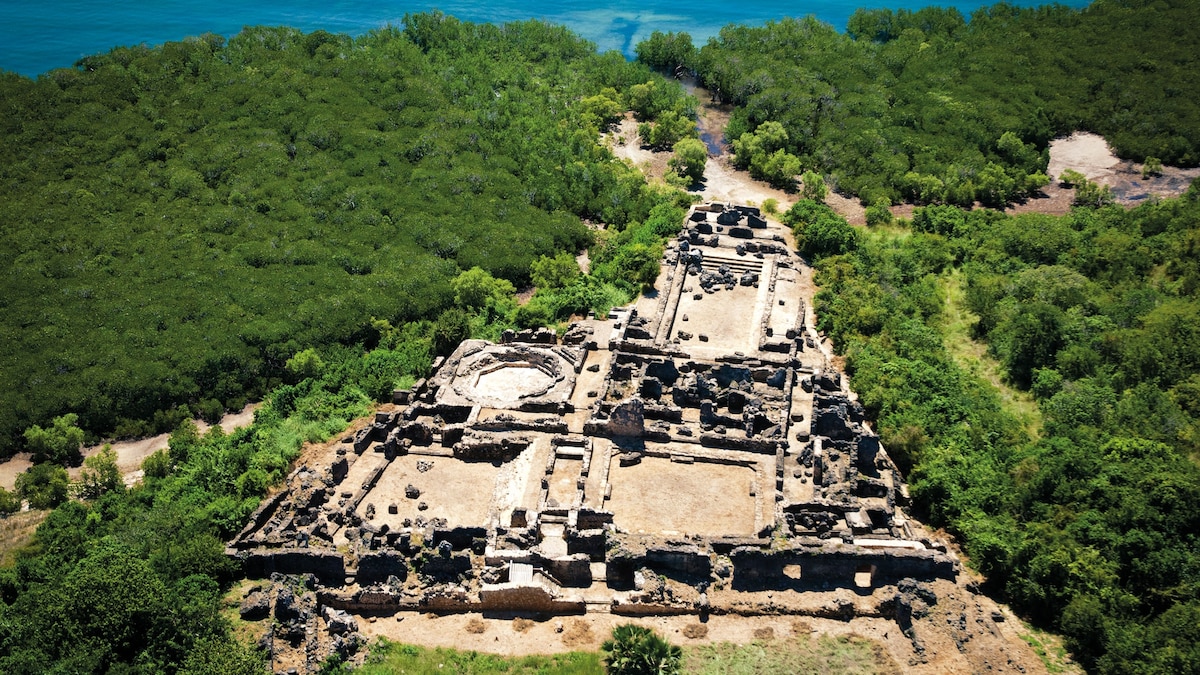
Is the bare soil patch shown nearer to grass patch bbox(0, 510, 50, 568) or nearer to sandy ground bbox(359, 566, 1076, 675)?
sandy ground bbox(359, 566, 1076, 675)

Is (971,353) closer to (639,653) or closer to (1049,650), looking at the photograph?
(1049,650)

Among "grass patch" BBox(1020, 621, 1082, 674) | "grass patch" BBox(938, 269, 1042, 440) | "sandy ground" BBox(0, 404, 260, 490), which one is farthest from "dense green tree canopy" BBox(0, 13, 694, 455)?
"grass patch" BBox(1020, 621, 1082, 674)

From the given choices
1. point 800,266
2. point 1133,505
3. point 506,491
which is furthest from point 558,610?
point 800,266

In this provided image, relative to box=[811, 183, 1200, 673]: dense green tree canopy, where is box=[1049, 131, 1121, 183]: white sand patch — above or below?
above

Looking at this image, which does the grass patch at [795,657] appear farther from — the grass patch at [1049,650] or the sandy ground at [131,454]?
the sandy ground at [131,454]

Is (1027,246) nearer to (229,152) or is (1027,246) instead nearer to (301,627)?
(301,627)

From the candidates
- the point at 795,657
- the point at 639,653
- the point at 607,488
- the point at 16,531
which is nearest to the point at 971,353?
the point at 607,488

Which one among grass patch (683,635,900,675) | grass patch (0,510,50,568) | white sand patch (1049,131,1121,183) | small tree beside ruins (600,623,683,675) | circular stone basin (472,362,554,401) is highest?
white sand patch (1049,131,1121,183)
